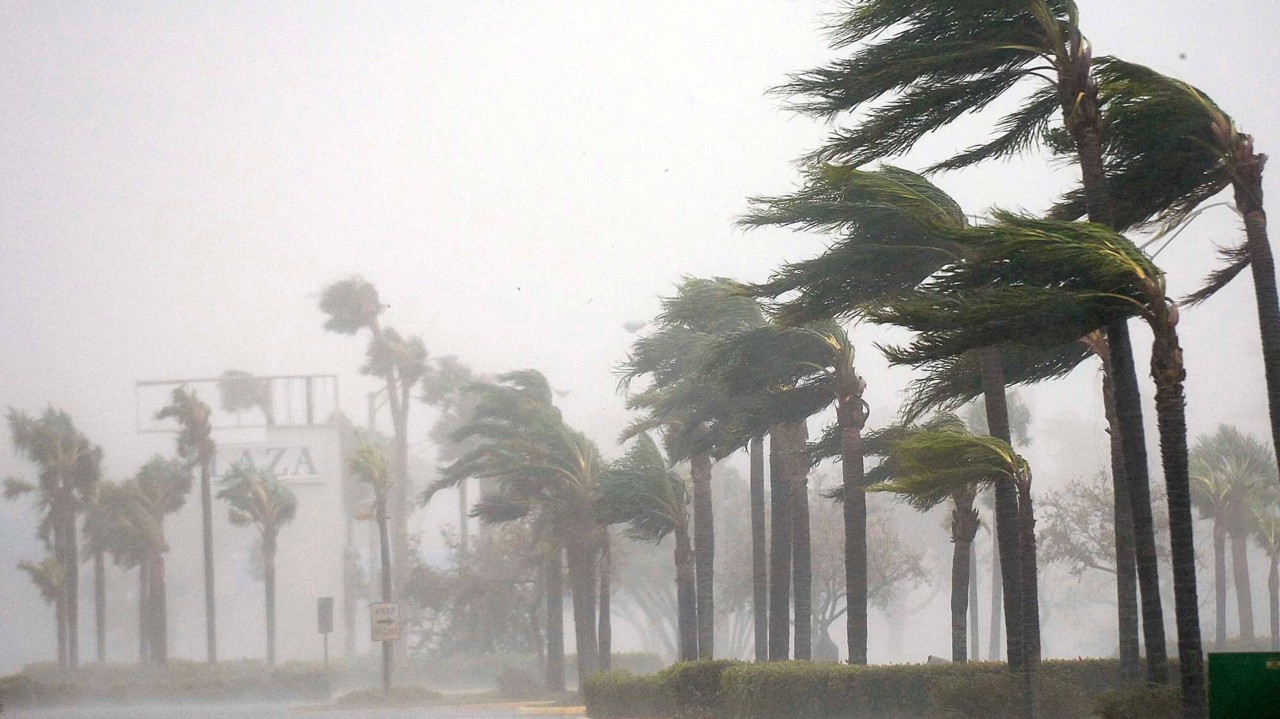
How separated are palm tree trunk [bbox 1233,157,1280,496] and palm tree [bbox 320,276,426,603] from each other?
7010cm

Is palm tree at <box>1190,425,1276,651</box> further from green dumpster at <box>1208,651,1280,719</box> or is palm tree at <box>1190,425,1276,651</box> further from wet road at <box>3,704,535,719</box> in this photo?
green dumpster at <box>1208,651,1280,719</box>

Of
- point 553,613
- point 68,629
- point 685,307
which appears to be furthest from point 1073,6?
point 68,629

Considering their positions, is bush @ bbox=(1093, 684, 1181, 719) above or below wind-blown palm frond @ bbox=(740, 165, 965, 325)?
below

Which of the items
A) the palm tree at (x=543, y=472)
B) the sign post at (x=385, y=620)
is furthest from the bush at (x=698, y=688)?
the sign post at (x=385, y=620)

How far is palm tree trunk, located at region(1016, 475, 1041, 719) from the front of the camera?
59.9ft

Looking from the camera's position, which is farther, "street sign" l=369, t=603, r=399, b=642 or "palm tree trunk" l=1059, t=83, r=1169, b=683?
"street sign" l=369, t=603, r=399, b=642

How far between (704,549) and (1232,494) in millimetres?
29094

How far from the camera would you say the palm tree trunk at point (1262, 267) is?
15938 mm

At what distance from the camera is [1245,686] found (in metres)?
9.25

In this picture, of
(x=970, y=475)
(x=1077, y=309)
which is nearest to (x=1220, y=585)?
(x=970, y=475)

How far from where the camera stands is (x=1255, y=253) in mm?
16109

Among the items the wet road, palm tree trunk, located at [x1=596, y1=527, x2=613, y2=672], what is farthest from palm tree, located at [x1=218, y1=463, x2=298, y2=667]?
palm tree trunk, located at [x1=596, y1=527, x2=613, y2=672]

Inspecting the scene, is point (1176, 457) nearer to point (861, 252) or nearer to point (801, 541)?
point (861, 252)

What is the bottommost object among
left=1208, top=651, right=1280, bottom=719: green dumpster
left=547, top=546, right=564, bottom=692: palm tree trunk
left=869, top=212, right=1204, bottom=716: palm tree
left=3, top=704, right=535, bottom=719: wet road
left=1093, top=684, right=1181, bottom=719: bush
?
left=3, top=704, right=535, bottom=719: wet road
